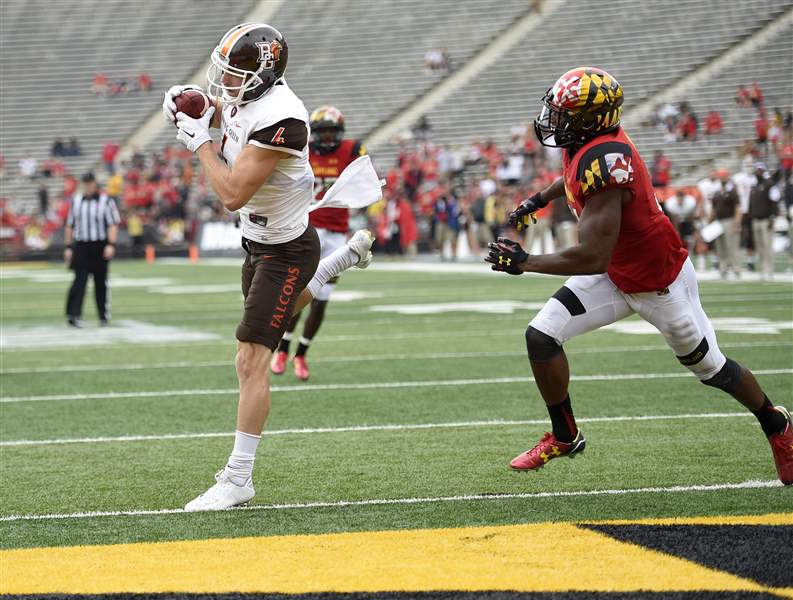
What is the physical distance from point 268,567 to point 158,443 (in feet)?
8.70

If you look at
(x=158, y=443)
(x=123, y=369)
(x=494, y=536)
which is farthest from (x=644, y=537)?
(x=123, y=369)

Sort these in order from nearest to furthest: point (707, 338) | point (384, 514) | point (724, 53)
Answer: point (384, 514), point (707, 338), point (724, 53)

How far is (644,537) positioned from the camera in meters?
4.27

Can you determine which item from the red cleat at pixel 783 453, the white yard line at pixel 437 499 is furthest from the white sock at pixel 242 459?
the red cleat at pixel 783 453

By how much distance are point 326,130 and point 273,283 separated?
14.2ft

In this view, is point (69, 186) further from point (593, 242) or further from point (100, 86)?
point (593, 242)

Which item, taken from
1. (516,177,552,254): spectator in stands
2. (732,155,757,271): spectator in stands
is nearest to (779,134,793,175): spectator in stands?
(732,155,757,271): spectator in stands

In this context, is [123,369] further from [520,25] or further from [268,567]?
[520,25]

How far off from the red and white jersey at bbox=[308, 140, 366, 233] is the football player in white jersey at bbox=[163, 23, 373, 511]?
4008 mm

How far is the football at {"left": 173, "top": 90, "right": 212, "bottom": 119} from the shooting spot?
500cm

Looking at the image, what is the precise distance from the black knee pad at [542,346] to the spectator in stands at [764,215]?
14.3m

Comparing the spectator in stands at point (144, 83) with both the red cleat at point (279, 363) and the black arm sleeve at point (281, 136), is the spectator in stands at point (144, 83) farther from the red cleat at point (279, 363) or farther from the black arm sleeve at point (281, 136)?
the black arm sleeve at point (281, 136)

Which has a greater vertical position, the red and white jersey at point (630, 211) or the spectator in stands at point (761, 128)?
the spectator in stands at point (761, 128)

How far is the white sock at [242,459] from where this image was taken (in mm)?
4942
